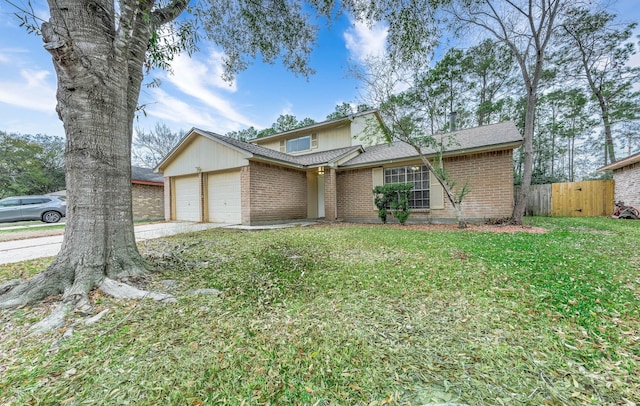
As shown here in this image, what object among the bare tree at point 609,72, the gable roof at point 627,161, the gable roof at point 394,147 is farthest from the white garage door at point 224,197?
the bare tree at point 609,72

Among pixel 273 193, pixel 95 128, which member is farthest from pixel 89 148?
pixel 273 193

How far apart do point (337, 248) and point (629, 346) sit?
369 cm

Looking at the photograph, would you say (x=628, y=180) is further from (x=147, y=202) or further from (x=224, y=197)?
(x=147, y=202)

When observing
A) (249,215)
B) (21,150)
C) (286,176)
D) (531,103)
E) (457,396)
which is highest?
(21,150)

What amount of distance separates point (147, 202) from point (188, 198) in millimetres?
4390

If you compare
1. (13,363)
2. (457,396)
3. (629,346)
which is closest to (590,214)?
(629,346)

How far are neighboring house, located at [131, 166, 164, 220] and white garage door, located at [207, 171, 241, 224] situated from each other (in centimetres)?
562

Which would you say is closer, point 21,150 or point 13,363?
point 13,363

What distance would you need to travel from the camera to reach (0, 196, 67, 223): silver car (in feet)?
36.4

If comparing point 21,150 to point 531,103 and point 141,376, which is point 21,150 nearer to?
point 141,376

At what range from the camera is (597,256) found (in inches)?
150

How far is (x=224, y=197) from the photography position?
10.1m

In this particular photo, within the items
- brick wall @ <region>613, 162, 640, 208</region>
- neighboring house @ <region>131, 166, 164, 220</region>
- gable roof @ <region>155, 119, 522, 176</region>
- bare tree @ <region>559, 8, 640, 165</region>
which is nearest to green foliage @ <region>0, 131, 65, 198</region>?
neighboring house @ <region>131, 166, 164, 220</region>

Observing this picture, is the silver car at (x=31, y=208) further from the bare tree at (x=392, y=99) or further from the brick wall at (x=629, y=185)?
the brick wall at (x=629, y=185)
